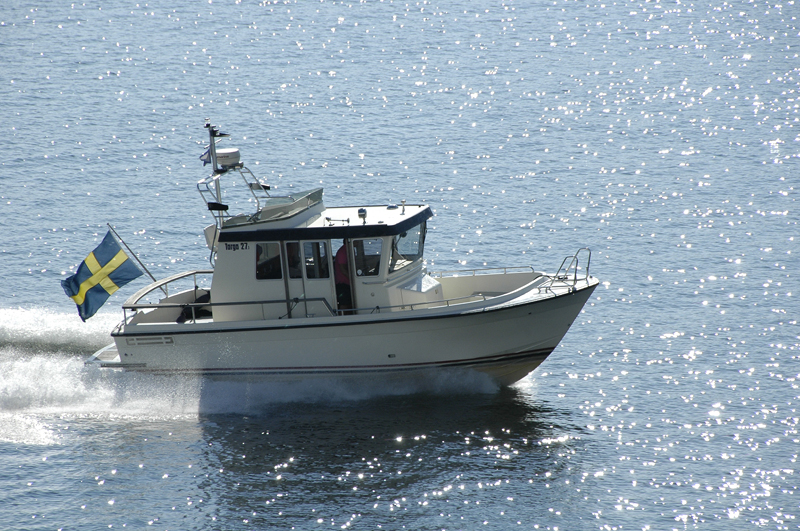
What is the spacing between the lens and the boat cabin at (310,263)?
16812 mm

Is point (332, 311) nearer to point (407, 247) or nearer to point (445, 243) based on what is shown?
point (407, 247)

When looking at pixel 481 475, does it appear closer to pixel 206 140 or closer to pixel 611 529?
pixel 611 529

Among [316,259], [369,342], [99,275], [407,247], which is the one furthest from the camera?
[99,275]

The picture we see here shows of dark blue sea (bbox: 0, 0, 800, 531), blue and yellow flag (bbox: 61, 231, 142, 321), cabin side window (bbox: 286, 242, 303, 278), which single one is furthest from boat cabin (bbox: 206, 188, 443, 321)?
blue and yellow flag (bbox: 61, 231, 142, 321)

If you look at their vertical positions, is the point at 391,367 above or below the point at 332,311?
below

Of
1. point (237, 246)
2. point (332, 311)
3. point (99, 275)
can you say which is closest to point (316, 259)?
point (332, 311)

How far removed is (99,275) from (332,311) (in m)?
4.89

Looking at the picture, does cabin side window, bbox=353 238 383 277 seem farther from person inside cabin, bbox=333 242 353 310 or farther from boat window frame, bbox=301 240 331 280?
boat window frame, bbox=301 240 331 280

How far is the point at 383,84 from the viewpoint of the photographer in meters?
49.9

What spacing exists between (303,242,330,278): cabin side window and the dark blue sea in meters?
2.23

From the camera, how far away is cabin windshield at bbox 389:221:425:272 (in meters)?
17.1

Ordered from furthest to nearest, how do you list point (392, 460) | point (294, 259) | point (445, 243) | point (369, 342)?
point (445, 243), point (294, 259), point (369, 342), point (392, 460)

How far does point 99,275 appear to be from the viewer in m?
17.7

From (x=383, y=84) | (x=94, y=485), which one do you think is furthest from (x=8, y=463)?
(x=383, y=84)
